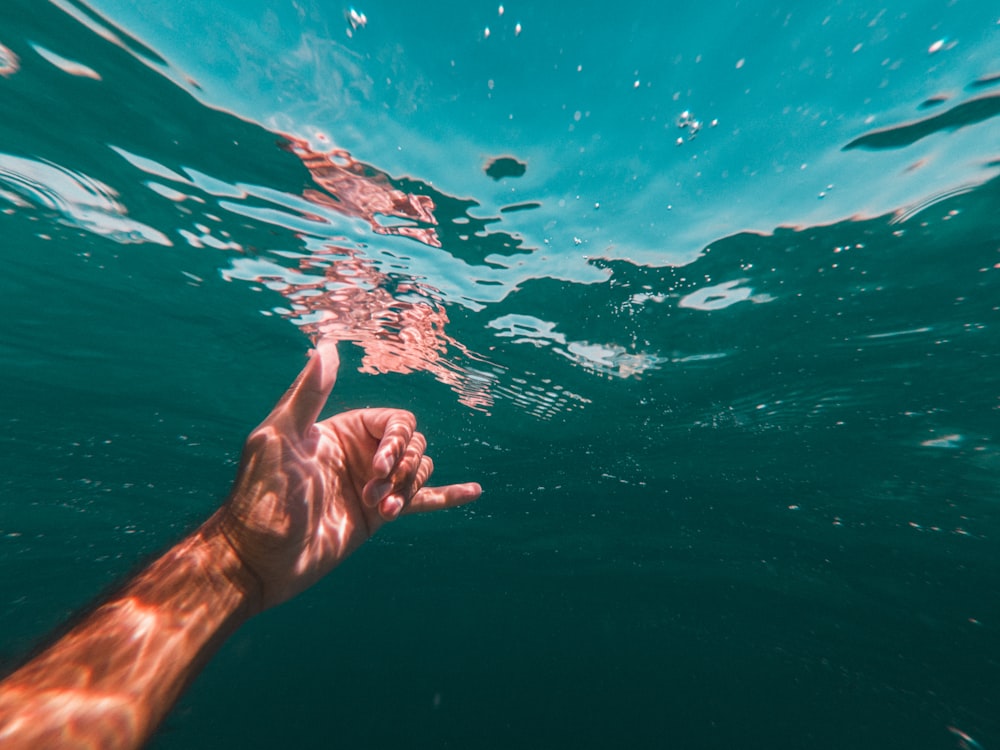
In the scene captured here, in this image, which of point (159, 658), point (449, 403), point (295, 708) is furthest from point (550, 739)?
point (159, 658)

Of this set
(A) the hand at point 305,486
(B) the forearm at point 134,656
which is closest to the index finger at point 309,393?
(A) the hand at point 305,486

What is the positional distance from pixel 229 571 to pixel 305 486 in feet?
1.72

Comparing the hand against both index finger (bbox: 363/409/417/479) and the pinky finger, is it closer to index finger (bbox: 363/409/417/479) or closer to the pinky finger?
index finger (bbox: 363/409/417/479)

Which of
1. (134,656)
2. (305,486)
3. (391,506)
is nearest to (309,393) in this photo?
(305,486)

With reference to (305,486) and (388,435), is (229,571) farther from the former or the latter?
(388,435)

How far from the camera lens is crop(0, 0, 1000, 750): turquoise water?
551 cm

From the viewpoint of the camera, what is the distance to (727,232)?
805 centimetres

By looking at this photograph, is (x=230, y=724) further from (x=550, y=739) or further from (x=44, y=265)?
(x=44, y=265)

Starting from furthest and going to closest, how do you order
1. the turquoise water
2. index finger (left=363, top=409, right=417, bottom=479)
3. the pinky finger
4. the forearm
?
1. the turquoise water
2. the pinky finger
3. index finger (left=363, top=409, right=417, bottom=479)
4. the forearm

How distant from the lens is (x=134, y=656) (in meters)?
1.69

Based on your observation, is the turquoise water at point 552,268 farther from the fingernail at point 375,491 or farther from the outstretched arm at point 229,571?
the fingernail at point 375,491

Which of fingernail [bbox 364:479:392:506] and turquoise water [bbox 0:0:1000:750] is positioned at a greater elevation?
turquoise water [bbox 0:0:1000:750]

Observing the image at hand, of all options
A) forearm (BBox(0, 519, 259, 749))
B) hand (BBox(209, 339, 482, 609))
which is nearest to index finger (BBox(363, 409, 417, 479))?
hand (BBox(209, 339, 482, 609))

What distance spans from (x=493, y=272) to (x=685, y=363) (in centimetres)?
686
